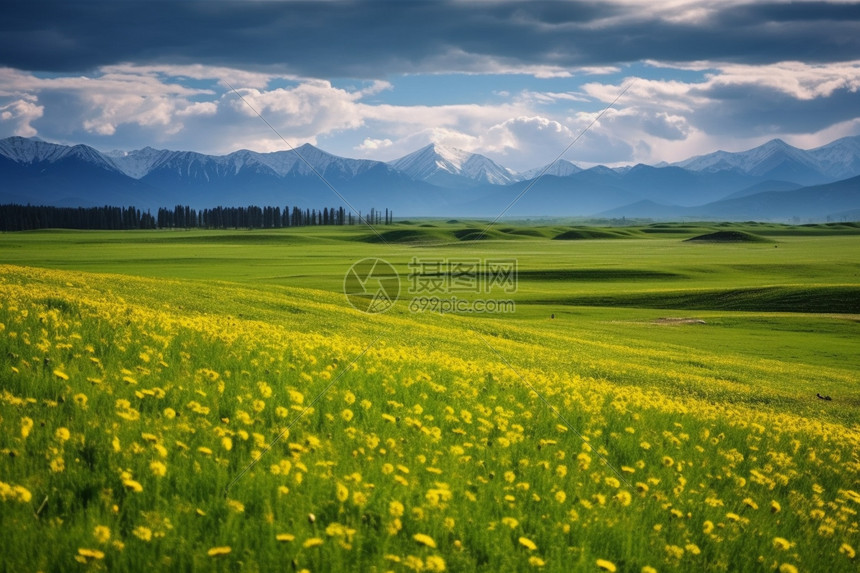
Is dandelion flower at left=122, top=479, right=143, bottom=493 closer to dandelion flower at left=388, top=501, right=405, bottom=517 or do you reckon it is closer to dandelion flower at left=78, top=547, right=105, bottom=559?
dandelion flower at left=78, top=547, right=105, bottom=559

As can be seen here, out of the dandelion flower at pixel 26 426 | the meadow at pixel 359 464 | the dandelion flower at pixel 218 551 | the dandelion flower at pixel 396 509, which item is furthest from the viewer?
the dandelion flower at pixel 26 426

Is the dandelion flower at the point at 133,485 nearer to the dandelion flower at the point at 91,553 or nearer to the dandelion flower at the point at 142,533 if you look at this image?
the dandelion flower at the point at 142,533

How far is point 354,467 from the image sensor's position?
750cm

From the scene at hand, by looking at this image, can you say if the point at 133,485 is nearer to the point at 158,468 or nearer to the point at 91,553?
the point at 158,468

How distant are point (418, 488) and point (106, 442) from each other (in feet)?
11.6

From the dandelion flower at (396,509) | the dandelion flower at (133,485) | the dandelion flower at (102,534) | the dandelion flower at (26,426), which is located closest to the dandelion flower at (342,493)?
the dandelion flower at (396,509)

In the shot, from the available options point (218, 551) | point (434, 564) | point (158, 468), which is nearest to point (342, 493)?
point (434, 564)

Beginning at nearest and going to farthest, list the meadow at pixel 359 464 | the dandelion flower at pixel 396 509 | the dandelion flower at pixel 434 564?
the dandelion flower at pixel 434 564 < the meadow at pixel 359 464 < the dandelion flower at pixel 396 509

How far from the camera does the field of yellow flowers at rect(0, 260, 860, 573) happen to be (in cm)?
590

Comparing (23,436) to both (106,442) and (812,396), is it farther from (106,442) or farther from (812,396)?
(812,396)

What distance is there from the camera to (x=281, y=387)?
10.1 m

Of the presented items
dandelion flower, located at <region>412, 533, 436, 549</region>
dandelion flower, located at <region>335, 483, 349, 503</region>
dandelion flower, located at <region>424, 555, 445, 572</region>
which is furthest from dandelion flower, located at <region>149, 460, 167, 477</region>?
dandelion flower, located at <region>424, 555, 445, 572</region>

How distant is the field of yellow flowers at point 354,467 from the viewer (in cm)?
590

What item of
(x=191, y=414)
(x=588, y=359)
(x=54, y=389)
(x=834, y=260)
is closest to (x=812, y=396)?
(x=588, y=359)
